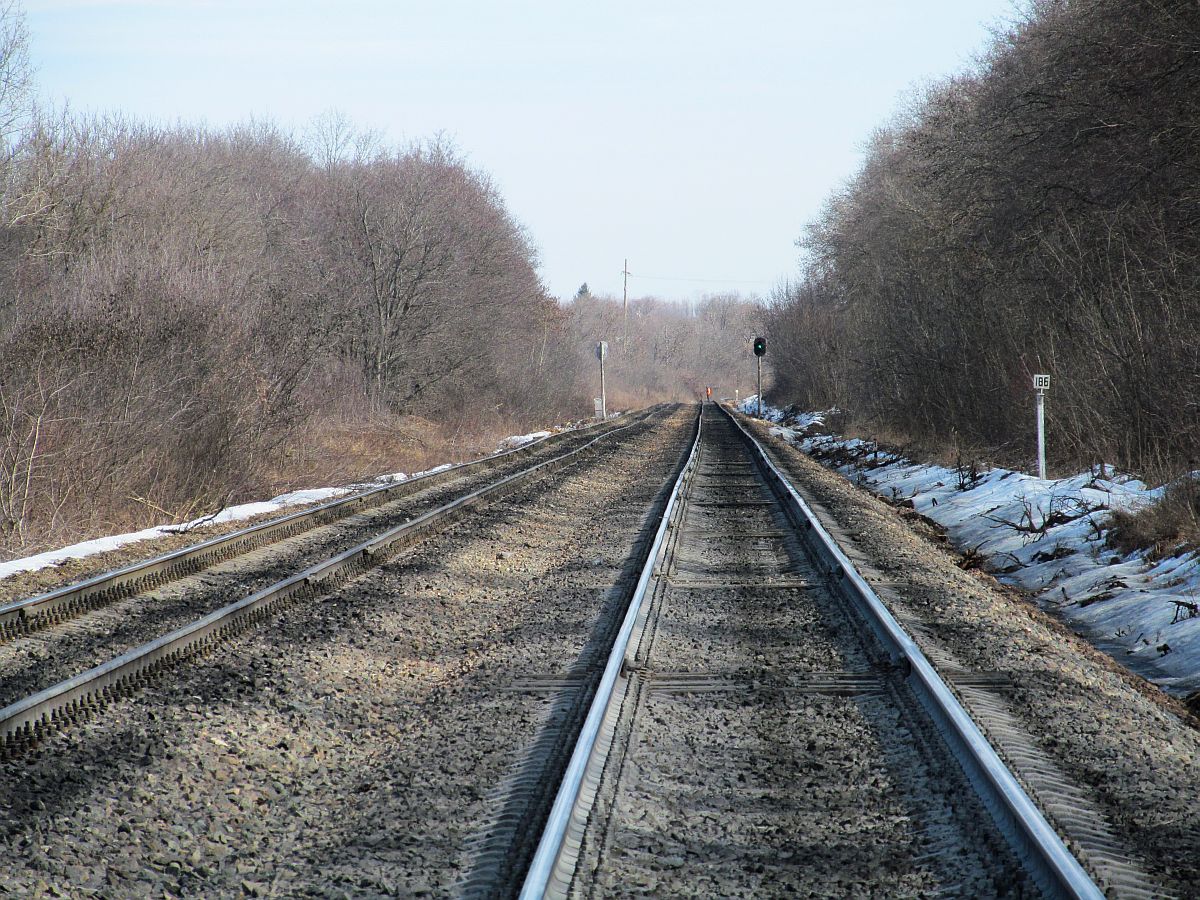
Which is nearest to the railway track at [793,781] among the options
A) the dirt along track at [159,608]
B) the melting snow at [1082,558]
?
the melting snow at [1082,558]

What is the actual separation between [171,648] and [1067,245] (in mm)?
15189

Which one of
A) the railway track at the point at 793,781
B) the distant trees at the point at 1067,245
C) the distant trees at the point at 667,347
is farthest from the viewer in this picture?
the distant trees at the point at 667,347

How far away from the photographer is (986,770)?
4316mm

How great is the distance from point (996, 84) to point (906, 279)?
6.30m

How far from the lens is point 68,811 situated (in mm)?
4320

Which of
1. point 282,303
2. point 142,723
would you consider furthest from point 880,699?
point 282,303

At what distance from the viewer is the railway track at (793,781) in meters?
3.67

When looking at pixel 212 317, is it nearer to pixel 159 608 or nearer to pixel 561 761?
pixel 159 608

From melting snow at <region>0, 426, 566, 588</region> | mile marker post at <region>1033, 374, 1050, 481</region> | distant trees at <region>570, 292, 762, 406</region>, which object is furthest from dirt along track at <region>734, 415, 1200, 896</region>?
distant trees at <region>570, 292, 762, 406</region>

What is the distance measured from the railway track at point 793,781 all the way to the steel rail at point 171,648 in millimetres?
2706

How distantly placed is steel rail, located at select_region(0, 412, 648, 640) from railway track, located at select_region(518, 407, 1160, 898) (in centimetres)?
427

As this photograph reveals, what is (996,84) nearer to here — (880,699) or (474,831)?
(880,699)

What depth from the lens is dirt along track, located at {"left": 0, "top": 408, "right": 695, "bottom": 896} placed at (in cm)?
391

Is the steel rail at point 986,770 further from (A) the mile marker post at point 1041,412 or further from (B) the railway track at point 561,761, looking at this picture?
(A) the mile marker post at point 1041,412
